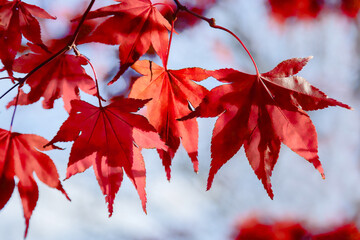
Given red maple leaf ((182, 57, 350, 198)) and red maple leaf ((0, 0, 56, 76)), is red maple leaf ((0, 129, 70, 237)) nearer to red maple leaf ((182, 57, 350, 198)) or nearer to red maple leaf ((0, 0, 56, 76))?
red maple leaf ((0, 0, 56, 76))

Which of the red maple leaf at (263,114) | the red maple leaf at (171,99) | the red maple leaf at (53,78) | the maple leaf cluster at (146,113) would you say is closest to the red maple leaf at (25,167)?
the maple leaf cluster at (146,113)

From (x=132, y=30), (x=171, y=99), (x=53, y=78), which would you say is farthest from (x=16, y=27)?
(x=171, y=99)

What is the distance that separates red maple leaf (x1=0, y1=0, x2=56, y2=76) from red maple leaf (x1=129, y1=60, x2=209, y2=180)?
231 mm

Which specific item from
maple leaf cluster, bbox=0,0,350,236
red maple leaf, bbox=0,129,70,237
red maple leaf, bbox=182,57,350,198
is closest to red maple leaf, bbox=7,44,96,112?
maple leaf cluster, bbox=0,0,350,236

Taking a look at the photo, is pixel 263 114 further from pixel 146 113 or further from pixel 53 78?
pixel 53 78

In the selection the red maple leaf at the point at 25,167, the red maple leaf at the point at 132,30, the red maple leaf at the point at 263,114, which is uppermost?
the red maple leaf at the point at 132,30

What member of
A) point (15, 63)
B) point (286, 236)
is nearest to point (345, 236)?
point (286, 236)

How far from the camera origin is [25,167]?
70 cm

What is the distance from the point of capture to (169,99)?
2.25 ft

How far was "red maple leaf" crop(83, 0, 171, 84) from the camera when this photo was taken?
0.59 metres

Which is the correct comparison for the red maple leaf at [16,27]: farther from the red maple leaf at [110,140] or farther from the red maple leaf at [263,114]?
the red maple leaf at [263,114]

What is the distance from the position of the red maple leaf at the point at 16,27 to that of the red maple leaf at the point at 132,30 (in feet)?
0.50

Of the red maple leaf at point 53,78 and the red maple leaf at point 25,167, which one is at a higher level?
the red maple leaf at point 53,78

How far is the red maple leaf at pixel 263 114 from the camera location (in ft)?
1.83
